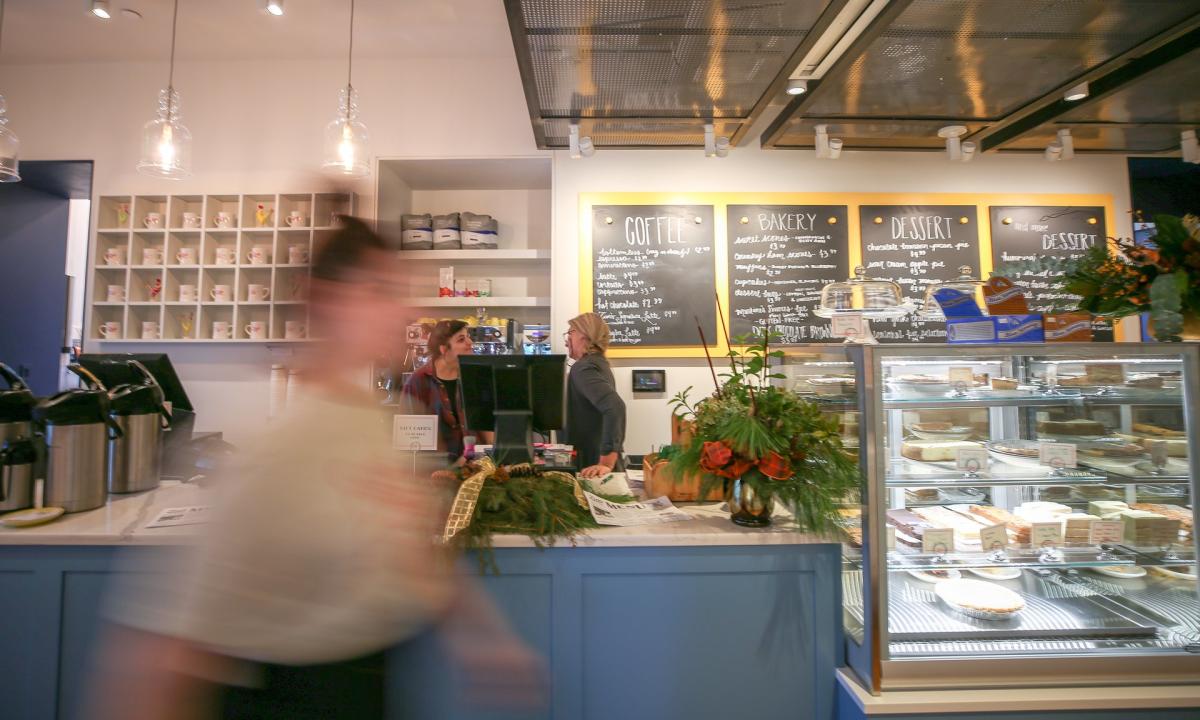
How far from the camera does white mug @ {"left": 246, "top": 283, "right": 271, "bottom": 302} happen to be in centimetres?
341

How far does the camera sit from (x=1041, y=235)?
3.39 meters

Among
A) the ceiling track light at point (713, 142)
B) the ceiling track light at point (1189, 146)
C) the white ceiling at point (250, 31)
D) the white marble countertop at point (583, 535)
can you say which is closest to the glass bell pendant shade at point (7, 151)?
the white ceiling at point (250, 31)

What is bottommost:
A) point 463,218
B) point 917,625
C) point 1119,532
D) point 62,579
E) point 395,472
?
point 917,625

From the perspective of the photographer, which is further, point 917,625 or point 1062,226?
point 1062,226

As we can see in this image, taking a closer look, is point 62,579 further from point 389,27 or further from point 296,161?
point 389,27

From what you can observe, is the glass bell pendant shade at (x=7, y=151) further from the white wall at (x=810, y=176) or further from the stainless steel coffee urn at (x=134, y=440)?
the white wall at (x=810, y=176)

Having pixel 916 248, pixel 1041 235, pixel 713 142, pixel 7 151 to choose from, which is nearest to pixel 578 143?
pixel 713 142

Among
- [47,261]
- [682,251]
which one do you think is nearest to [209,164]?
[47,261]

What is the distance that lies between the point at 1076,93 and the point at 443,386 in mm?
3471

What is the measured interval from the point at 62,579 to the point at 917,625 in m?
2.62

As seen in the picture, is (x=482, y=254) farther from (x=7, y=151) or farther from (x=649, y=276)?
(x=7, y=151)

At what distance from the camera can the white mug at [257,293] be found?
3412 millimetres

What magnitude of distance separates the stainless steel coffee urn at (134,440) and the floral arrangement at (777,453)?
2022 mm

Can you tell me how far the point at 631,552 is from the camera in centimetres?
158
